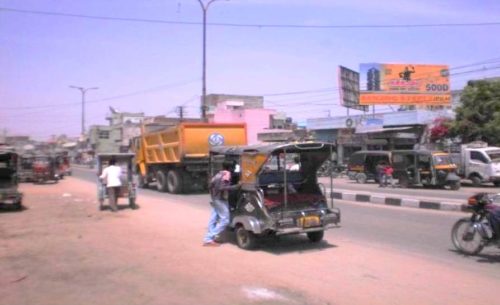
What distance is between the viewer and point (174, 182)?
2411 cm

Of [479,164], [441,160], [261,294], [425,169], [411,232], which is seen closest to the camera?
[261,294]

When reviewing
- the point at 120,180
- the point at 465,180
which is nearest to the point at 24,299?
the point at 120,180

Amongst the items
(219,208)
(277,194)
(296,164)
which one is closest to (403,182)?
(296,164)

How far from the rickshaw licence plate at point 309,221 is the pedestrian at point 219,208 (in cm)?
144

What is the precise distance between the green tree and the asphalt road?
1610 centimetres

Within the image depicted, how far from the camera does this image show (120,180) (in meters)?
17.3

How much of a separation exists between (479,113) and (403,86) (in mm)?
16438

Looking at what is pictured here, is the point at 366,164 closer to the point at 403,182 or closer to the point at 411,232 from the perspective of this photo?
the point at 403,182

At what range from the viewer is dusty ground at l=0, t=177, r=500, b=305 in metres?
6.77

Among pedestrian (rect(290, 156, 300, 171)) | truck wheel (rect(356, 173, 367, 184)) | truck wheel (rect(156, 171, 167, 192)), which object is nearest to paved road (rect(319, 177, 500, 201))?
truck wheel (rect(356, 173, 367, 184))

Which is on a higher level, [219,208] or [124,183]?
[124,183]

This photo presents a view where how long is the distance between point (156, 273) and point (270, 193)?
3.46 meters

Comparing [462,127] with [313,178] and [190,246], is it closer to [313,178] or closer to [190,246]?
[313,178]

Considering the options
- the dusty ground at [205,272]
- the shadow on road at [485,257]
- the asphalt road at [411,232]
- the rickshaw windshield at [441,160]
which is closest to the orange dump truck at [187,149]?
the asphalt road at [411,232]
